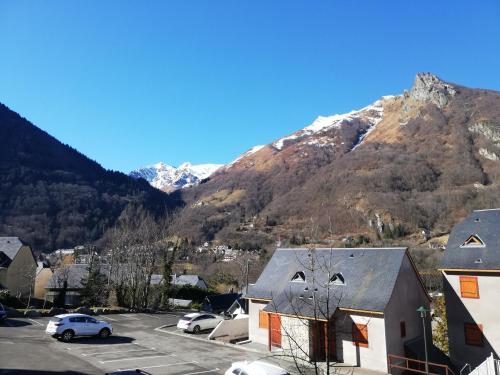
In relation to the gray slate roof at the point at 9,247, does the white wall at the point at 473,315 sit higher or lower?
lower

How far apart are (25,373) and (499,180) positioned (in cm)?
18743

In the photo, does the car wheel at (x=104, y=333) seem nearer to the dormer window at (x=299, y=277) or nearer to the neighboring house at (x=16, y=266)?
the dormer window at (x=299, y=277)

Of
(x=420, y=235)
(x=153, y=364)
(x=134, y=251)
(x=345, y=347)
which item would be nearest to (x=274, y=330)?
(x=345, y=347)

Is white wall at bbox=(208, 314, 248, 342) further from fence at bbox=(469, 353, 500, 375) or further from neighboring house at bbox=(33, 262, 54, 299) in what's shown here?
neighboring house at bbox=(33, 262, 54, 299)

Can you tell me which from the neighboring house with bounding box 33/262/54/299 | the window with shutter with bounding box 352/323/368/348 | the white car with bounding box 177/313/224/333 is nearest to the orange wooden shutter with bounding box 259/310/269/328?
the white car with bounding box 177/313/224/333

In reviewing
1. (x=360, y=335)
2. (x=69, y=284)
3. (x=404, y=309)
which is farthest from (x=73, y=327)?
(x=69, y=284)

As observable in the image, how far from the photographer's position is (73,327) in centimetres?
2292

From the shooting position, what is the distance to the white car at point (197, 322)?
28812 millimetres

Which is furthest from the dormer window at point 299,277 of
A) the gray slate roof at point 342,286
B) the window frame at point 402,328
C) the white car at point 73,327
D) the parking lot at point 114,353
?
the white car at point 73,327

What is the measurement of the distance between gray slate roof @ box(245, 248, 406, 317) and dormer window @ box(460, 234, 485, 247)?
5097 millimetres

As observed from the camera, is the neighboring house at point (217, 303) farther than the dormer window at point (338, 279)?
Yes

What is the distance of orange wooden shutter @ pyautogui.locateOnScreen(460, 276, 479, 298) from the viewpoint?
23719mm

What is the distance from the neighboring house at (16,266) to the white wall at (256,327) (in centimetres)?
3507

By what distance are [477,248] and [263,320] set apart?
46.8ft
